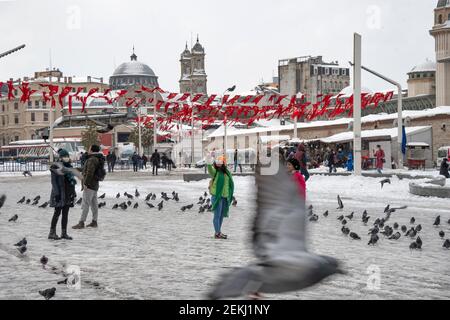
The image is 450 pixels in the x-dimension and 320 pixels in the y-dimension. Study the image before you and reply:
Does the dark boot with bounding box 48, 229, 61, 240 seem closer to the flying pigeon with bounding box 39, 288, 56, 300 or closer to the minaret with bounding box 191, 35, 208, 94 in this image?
the flying pigeon with bounding box 39, 288, 56, 300

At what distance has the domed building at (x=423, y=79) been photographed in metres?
105

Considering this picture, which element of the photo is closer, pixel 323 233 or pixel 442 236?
pixel 442 236

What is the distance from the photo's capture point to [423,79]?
347ft

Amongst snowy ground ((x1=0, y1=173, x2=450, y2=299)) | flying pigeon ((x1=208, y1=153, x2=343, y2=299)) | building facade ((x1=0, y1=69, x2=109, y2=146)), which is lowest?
snowy ground ((x1=0, y1=173, x2=450, y2=299))

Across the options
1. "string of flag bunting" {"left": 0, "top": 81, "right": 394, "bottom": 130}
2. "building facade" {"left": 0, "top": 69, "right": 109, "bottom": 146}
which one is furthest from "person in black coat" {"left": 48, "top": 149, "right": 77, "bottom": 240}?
"building facade" {"left": 0, "top": 69, "right": 109, "bottom": 146}

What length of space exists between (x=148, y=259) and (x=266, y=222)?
6.29 meters

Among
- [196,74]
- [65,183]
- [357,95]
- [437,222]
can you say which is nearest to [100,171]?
[65,183]

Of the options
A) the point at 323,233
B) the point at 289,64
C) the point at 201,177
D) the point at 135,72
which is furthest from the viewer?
the point at 135,72

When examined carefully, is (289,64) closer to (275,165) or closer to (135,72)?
(135,72)

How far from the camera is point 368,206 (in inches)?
786

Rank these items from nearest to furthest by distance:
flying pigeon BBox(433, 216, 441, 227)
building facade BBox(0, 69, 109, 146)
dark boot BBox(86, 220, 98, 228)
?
flying pigeon BBox(433, 216, 441, 227) < dark boot BBox(86, 220, 98, 228) < building facade BBox(0, 69, 109, 146)

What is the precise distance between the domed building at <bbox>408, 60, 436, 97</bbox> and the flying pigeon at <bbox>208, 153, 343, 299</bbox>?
10520 centimetres

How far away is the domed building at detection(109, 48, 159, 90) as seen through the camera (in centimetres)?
17150
